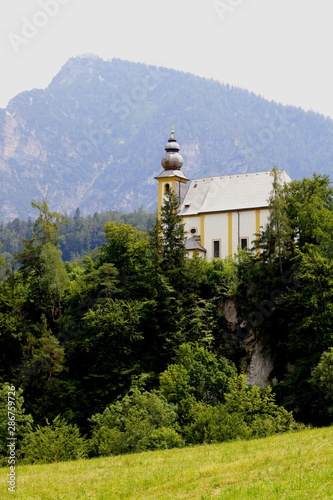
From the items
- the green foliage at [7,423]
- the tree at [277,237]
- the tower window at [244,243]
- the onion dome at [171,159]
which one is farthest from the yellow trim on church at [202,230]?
the green foliage at [7,423]

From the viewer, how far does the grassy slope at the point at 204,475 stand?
16.9m

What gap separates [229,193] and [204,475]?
42967 mm

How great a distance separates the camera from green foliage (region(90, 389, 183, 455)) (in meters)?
29.6

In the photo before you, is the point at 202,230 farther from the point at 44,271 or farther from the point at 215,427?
the point at 215,427

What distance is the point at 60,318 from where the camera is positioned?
152 feet

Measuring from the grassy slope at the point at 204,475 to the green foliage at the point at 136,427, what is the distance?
385cm

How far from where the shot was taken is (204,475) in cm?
1983

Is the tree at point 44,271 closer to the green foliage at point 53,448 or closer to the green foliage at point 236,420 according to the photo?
the green foliage at point 53,448

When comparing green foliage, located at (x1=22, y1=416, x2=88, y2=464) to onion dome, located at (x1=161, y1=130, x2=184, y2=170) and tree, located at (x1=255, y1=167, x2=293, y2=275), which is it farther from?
onion dome, located at (x1=161, y1=130, x2=184, y2=170)

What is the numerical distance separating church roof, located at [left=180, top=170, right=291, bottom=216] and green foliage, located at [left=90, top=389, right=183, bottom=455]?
87.9 ft

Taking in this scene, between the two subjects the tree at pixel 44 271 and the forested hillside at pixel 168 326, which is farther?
the tree at pixel 44 271

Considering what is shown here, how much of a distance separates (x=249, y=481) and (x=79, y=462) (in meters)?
9.77

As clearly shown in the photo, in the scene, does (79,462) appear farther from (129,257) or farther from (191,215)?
(191,215)

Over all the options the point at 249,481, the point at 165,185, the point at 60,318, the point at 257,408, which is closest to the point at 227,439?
the point at 257,408
